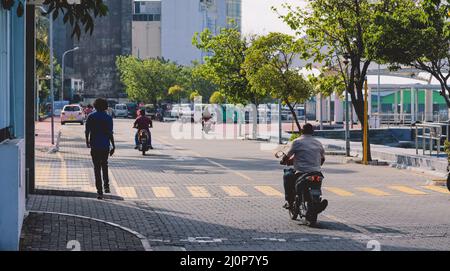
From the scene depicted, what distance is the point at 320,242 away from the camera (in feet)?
38.7

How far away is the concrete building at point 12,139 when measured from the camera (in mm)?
9680

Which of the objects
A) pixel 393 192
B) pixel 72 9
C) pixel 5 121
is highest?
pixel 72 9

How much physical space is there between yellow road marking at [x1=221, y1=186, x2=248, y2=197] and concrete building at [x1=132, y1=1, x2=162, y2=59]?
13457cm

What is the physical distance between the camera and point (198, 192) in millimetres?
19062

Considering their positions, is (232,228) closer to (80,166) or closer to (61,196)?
(61,196)

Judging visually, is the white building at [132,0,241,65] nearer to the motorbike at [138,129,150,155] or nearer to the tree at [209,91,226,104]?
the tree at [209,91,226,104]

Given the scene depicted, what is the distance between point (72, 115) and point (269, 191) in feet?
163

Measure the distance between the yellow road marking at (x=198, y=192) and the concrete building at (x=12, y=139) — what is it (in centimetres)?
481

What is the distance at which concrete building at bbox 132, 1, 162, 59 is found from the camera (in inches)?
6093

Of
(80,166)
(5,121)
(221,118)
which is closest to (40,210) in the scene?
(5,121)

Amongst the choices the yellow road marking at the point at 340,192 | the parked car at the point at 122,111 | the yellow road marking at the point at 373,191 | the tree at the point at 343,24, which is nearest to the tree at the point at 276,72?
the tree at the point at 343,24

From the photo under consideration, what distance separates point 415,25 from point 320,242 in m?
17.8

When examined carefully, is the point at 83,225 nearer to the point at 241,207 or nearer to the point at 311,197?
the point at 311,197

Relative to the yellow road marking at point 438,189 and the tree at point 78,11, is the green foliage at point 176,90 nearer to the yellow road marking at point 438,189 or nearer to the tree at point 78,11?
the yellow road marking at point 438,189
